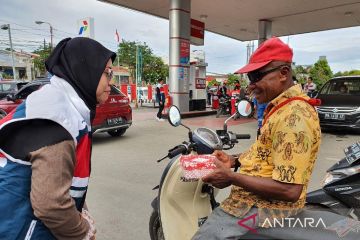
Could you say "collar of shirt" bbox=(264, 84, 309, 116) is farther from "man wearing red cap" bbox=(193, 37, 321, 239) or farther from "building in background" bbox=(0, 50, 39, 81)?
"building in background" bbox=(0, 50, 39, 81)

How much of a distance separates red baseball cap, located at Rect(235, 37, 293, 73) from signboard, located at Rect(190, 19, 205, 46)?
1390 cm

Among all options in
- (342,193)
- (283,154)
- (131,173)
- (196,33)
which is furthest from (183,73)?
(283,154)

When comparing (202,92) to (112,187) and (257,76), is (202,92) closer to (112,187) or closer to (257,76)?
(112,187)

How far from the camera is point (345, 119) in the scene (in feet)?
29.5

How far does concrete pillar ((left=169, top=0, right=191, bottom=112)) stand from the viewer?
43.6 ft

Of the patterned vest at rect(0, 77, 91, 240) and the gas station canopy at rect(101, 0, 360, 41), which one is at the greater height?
the gas station canopy at rect(101, 0, 360, 41)

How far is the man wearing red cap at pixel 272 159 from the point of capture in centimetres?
147

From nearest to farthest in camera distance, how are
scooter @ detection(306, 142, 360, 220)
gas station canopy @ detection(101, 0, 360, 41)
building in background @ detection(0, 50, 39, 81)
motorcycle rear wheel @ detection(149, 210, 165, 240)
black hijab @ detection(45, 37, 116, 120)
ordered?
black hijab @ detection(45, 37, 116, 120) → scooter @ detection(306, 142, 360, 220) → motorcycle rear wheel @ detection(149, 210, 165, 240) → gas station canopy @ detection(101, 0, 360, 41) → building in background @ detection(0, 50, 39, 81)

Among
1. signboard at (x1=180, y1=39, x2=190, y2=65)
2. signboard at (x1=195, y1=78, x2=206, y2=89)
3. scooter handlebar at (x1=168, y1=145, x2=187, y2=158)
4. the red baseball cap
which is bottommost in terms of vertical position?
scooter handlebar at (x1=168, y1=145, x2=187, y2=158)

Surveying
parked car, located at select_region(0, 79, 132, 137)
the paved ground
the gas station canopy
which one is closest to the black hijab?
the paved ground

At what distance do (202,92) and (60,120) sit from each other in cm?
1568

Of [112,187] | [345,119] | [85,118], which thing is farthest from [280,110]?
[345,119]

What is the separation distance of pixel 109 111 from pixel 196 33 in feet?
28.3

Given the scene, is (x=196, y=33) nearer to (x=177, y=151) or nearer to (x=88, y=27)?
(x=88, y=27)
